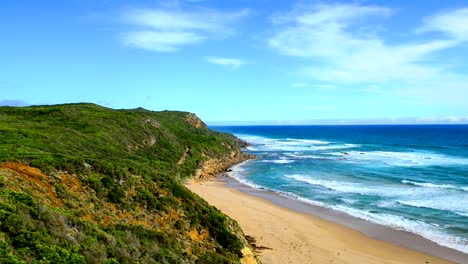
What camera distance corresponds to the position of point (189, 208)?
19.3m

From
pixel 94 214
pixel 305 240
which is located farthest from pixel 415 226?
pixel 94 214

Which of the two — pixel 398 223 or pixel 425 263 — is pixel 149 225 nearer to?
pixel 425 263

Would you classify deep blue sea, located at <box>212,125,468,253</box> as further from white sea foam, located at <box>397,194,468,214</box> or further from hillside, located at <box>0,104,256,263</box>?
hillside, located at <box>0,104,256,263</box>

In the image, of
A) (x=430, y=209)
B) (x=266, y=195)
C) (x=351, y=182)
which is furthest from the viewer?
(x=351, y=182)

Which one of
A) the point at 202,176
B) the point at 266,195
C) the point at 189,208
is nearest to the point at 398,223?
the point at 266,195

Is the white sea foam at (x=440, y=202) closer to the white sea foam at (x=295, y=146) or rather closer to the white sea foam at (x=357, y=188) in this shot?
the white sea foam at (x=357, y=188)

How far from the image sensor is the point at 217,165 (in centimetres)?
5988

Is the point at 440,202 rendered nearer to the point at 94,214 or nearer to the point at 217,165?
the point at 94,214

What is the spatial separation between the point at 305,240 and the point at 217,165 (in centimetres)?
3570

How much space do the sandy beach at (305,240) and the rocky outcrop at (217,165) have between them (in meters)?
15.6

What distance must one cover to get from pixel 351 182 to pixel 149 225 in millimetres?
34740

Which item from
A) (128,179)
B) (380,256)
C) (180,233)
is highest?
(128,179)

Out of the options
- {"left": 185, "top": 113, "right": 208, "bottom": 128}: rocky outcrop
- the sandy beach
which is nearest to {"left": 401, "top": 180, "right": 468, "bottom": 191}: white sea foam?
the sandy beach

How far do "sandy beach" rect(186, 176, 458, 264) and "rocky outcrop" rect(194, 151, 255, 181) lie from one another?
1560 centimetres
